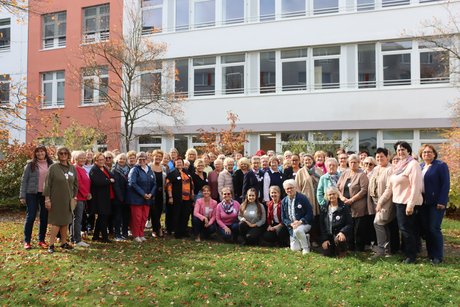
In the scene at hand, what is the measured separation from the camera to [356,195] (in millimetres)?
8609

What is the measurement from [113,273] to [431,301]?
468cm

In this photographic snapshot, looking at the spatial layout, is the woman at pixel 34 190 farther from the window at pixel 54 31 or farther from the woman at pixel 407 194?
the window at pixel 54 31

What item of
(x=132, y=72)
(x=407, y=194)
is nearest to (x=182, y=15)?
(x=132, y=72)

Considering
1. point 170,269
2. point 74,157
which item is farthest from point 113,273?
point 74,157

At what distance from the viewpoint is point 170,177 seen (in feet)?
34.0

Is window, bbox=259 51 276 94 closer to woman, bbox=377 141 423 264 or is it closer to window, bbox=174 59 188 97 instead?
window, bbox=174 59 188 97

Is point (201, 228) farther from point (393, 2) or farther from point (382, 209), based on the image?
point (393, 2)

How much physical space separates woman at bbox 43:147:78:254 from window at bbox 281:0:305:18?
620 inches

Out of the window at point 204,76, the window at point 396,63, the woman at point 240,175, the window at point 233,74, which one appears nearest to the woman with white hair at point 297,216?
the woman at point 240,175

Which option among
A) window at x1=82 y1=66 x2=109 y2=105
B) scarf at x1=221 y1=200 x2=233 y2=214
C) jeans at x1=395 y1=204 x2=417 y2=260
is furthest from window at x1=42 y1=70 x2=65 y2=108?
jeans at x1=395 y1=204 x2=417 y2=260

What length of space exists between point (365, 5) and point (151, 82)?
33.5ft

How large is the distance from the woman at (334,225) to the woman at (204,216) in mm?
2681

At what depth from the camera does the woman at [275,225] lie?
9281 mm

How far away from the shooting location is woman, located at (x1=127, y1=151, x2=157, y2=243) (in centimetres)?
990
